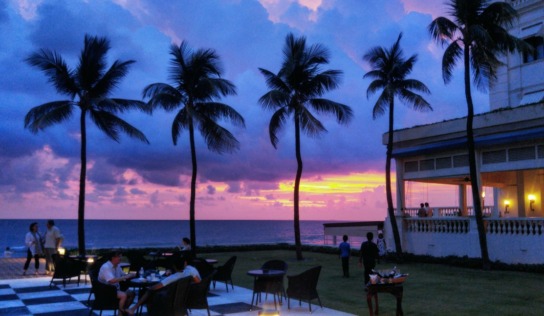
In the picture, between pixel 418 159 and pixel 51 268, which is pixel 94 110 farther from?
pixel 418 159

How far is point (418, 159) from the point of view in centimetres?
2117

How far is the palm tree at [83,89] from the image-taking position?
19594 mm

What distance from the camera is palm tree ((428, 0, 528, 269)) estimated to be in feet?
54.7

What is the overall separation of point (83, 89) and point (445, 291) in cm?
1567

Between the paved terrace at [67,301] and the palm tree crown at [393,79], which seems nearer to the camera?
the paved terrace at [67,301]

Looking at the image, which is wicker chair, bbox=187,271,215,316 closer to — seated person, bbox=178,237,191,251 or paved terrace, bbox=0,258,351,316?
paved terrace, bbox=0,258,351,316

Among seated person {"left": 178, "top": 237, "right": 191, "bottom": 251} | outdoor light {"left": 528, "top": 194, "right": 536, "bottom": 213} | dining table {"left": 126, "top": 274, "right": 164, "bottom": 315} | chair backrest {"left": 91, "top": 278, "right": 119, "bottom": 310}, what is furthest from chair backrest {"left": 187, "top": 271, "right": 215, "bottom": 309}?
outdoor light {"left": 528, "top": 194, "right": 536, "bottom": 213}

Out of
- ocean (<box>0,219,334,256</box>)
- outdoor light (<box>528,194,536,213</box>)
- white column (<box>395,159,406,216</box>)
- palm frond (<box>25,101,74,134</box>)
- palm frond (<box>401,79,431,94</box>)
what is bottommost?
→ ocean (<box>0,219,334,256</box>)

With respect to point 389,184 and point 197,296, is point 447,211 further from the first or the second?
point 197,296

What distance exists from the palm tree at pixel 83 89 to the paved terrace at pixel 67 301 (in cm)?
612

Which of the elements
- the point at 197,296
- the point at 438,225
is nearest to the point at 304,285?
the point at 197,296

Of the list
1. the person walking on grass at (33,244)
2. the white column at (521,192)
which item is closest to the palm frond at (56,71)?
the person walking on grass at (33,244)

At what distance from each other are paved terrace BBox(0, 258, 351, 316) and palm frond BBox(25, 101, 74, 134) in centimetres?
689

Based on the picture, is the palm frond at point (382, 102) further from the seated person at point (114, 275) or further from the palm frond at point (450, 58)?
the seated person at point (114, 275)
